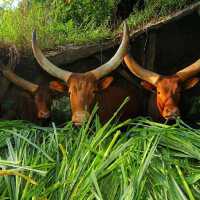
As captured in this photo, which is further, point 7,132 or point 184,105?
point 184,105

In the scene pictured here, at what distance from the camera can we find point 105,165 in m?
3.52

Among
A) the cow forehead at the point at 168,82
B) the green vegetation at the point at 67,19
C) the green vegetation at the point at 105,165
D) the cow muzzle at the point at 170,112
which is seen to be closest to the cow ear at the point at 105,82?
the cow forehead at the point at 168,82

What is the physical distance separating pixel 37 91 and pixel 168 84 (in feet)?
5.60

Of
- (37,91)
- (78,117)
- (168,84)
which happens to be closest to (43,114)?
(37,91)

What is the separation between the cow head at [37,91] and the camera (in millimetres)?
6828

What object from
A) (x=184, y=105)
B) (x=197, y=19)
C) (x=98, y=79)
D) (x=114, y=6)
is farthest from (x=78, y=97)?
(x=114, y=6)

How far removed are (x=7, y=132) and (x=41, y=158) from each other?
2.15 ft

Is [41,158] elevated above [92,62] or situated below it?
below

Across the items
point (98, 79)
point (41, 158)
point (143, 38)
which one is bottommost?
point (41, 158)

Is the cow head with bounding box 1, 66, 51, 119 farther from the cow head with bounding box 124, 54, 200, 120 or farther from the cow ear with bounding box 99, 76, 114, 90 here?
the cow head with bounding box 124, 54, 200, 120

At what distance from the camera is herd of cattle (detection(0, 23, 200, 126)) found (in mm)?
6047

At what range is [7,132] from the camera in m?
4.41

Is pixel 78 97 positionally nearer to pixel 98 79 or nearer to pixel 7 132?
pixel 98 79

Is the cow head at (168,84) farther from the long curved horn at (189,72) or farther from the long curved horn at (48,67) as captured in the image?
the long curved horn at (48,67)
